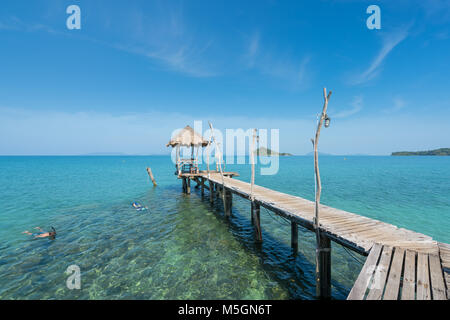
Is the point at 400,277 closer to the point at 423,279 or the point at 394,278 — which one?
the point at 394,278

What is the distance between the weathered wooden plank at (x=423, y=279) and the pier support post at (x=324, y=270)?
6.70 feet

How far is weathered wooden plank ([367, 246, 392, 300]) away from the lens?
355 centimetres

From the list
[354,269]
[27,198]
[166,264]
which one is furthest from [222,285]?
[27,198]

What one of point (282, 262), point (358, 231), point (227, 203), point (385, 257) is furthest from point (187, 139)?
point (385, 257)

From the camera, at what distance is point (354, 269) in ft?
24.9

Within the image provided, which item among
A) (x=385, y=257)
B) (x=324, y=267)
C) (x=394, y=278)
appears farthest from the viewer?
(x=324, y=267)

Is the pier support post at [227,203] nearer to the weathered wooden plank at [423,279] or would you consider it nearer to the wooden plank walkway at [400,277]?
the wooden plank walkway at [400,277]

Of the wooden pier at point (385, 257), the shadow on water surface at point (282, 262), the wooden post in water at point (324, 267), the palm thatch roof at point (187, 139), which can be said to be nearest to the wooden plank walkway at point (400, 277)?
the wooden pier at point (385, 257)

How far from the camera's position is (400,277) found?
3.85 m

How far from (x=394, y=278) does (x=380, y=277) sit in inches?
9.8

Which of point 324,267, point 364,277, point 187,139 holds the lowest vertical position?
point 324,267

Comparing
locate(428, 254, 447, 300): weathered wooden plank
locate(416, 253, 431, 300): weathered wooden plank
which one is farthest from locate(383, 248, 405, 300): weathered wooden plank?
locate(428, 254, 447, 300): weathered wooden plank

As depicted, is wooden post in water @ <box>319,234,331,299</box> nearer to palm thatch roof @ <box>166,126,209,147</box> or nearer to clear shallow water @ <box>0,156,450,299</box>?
clear shallow water @ <box>0,156,450,299</box>

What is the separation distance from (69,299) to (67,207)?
14.1 meters
